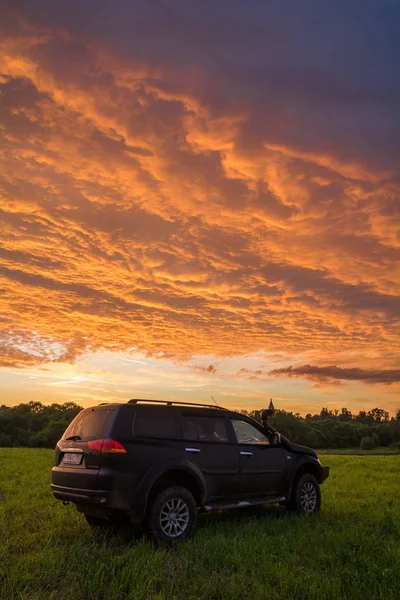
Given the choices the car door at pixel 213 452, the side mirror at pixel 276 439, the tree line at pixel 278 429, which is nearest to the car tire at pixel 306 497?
the side mirror at pixel 276 439

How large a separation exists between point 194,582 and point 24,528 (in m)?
3.84

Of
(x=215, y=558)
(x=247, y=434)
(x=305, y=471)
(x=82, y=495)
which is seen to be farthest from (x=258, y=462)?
(x=82, y=495)

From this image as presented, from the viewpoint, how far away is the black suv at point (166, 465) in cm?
752

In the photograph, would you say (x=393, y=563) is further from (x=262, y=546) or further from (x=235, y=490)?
(x=235, y=490)

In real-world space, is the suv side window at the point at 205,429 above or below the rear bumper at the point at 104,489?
above

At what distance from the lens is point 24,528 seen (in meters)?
8.33

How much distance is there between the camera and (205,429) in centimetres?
898

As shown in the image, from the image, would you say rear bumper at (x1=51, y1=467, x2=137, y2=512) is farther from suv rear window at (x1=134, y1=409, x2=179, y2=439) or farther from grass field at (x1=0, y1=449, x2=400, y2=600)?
suv rear window at (x1=134, y1=409, x2=179, y2=439)

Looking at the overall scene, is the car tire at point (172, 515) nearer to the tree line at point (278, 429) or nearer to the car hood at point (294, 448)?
the car hood at point (294, 448)

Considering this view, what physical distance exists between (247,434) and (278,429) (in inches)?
2647

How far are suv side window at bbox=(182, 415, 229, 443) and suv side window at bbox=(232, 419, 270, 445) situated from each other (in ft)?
1.01

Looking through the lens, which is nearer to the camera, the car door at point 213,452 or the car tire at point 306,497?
the car door at point 213,452

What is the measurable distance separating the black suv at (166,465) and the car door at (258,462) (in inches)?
0.7

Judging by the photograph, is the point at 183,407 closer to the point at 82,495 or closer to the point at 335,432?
the point at 82,495
